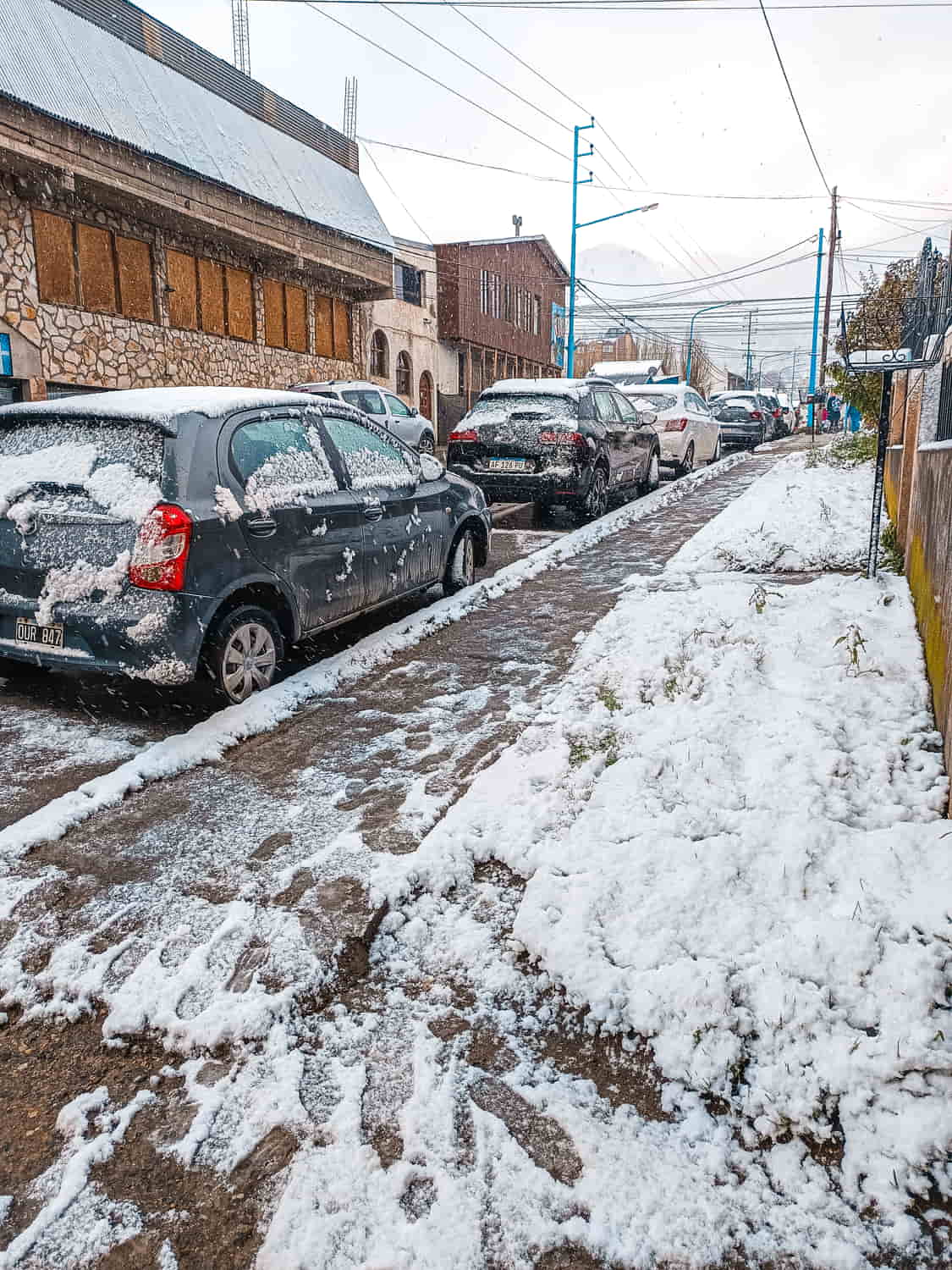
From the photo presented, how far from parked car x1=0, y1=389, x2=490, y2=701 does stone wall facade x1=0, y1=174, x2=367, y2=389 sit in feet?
37.3

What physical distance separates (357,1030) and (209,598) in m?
2.46

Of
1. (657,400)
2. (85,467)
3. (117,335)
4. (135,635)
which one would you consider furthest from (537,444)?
(117,335)

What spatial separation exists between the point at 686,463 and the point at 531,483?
27.6 feet

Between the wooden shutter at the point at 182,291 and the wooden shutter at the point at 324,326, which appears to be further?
the wooden shutter at the point at 324,326

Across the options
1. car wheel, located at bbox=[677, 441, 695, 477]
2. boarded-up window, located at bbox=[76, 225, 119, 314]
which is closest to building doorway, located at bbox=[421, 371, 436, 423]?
car wheel, located at bbox=[677, 441, 695, 477]

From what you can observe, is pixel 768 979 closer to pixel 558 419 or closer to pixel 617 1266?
pixel 617 1266

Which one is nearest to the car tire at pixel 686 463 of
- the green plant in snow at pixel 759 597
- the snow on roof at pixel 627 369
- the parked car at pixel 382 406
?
the parked car at pixel 382 406

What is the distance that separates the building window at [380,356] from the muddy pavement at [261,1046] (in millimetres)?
25835

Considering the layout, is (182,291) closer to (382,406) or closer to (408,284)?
(382,406)

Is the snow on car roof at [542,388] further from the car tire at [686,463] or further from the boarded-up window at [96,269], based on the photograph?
the boarded-up window at [96,269]

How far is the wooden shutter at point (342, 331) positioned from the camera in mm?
23219

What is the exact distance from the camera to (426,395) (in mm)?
31734

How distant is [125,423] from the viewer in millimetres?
4332

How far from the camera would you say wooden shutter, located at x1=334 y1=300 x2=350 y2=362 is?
23.2 m
